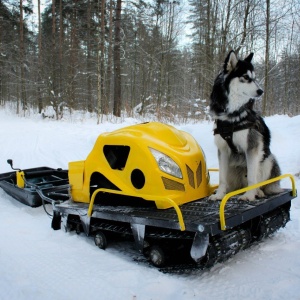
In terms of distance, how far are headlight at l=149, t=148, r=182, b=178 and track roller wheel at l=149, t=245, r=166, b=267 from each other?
27.6 inches

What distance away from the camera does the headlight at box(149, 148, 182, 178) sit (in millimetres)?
2991

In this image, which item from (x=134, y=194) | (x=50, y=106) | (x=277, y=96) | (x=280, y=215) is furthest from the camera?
(x=277, y=96)

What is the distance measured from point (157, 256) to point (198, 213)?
1.72 feet

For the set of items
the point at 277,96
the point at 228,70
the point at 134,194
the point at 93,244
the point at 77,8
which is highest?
the point at 77,8

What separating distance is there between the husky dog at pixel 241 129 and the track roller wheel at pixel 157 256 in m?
0.84

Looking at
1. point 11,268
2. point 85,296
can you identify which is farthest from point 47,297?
point 11,268

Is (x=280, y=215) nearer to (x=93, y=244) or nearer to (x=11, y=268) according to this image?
(x=93, y=244)

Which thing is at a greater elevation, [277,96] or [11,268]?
[277,96]

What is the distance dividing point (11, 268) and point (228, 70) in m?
2.76

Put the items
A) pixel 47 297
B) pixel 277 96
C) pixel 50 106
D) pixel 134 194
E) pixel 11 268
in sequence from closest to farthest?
pixel 47 297
pixel 11 268
pixel 134 194
pixel 50 106
pixel 277 96

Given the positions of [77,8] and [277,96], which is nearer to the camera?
[77,8]

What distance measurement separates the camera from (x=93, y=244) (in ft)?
11.1

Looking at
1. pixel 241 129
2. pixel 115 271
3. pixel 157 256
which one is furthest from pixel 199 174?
pixel 115 271

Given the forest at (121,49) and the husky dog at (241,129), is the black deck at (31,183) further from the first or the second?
the forest at (121,49)
